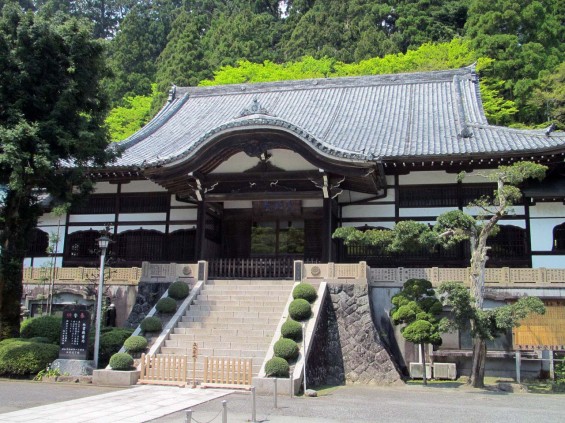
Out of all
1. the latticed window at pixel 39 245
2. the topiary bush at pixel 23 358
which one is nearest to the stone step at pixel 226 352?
the topiary bush at pixel 23 358

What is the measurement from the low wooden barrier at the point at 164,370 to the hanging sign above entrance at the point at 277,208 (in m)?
9.20

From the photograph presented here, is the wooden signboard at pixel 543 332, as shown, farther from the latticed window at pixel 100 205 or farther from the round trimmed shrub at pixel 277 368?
the latticed window at pixel 100 205

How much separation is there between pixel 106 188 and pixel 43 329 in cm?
793

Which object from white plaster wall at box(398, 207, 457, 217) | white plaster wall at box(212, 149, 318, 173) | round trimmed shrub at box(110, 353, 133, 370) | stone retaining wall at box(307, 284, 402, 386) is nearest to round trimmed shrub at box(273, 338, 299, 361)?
stone retaining wall at box(307, 284, 402, 386)

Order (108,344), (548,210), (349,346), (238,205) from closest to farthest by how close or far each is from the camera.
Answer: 1. (108,344)
2. (349,346)
3. (548,210)
4. (238,205)

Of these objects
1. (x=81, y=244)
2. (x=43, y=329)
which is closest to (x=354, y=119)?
(x=81, y=244)

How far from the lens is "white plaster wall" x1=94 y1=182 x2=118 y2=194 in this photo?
79.2 ft

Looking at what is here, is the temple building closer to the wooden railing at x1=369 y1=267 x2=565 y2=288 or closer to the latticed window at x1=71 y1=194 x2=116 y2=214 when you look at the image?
the latticed window at x1=71 y1=194 x2=116 y2=214

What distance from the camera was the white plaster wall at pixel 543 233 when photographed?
20281mm

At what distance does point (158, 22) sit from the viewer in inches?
2653

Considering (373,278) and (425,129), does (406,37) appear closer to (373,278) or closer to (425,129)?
(425,129)

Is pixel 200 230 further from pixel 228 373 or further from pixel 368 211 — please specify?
pixel 228 373

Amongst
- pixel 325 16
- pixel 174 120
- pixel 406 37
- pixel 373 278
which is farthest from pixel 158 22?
pixel 373 278

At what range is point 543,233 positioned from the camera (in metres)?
20.4
